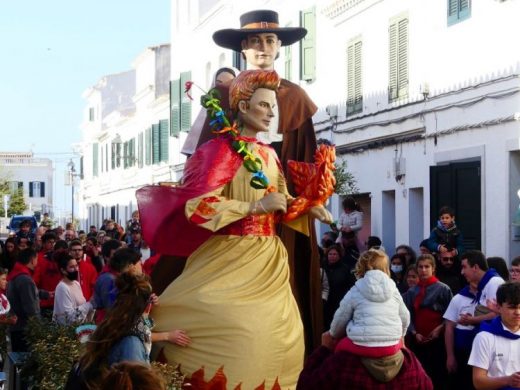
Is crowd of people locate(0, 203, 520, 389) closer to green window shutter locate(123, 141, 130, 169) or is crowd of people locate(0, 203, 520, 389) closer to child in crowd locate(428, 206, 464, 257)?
child in crowd locate(428, 206, 464, 257)

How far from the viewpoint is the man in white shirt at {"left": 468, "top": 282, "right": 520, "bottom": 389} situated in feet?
23.0

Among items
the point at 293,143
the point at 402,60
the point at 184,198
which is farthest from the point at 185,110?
the point at 184,198

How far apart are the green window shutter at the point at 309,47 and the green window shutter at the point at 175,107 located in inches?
420

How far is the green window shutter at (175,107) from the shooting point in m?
33.3

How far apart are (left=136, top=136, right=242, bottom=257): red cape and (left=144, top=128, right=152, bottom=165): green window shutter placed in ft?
106

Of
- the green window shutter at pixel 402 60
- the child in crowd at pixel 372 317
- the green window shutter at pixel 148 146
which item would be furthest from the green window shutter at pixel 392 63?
the green window shutter at pixel 148 146

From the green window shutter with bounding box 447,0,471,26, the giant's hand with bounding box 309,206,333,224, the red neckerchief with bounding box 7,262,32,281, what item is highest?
the green window shutter with bounding box 447,0,471,26

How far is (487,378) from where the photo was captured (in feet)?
23.0

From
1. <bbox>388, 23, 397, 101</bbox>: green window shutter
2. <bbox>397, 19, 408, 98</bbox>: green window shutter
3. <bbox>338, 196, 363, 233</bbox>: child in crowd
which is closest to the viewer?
<bbox>338, 196, 363, 233</bbox>: child in crowd

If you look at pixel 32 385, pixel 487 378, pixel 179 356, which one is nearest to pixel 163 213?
pixel 179 356

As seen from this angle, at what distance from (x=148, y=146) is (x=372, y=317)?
33.9 m

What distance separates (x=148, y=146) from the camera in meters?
40.7

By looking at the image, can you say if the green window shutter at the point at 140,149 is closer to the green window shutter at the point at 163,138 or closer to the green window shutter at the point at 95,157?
the green window shutter at the point at 163,138

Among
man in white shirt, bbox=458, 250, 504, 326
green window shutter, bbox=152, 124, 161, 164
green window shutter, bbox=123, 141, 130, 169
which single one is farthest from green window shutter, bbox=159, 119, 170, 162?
man in white shirt, bbox=458, 250, 504, 326
